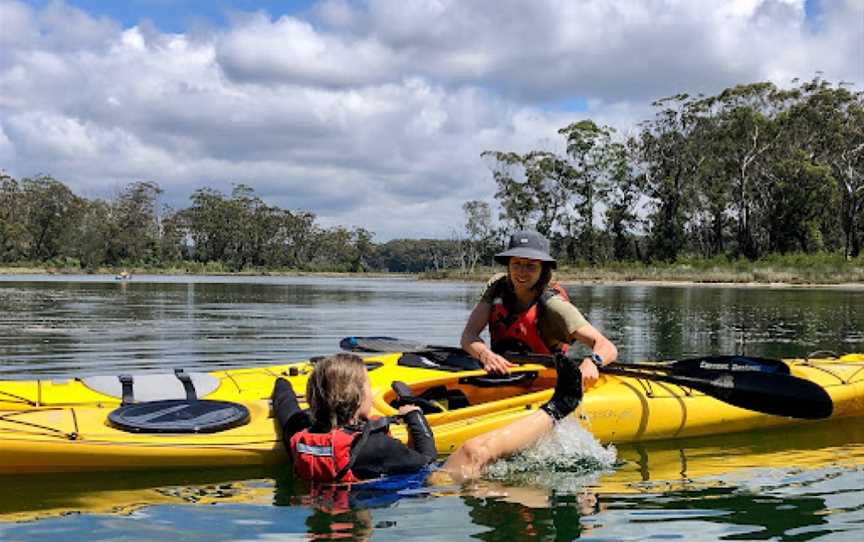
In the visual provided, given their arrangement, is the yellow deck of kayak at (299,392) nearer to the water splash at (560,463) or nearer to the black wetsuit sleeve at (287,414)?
the black wetsuit sleeve at (287,414)

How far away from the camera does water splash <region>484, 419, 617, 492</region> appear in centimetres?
445

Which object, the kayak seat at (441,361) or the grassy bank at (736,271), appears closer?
the kayak seat at (441,361)

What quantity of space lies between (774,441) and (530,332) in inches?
77.9

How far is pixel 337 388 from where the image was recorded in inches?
145

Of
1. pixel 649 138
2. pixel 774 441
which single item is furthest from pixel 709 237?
pixel 774 441

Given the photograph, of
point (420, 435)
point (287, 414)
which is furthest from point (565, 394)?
point (287, 414)

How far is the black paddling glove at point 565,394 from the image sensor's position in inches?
175

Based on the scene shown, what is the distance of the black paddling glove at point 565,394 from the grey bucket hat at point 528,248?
3.31 feet

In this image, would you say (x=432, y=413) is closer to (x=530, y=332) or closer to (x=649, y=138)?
(x=530, y=332)

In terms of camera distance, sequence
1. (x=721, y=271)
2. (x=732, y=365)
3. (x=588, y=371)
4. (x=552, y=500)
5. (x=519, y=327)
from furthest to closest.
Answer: (x=721, y=271) → (x=732, y=365) → (x=519, y=327) → (x=588, y=371) → (x=552, y=500)

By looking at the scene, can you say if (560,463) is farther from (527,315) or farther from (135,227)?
(135,227)

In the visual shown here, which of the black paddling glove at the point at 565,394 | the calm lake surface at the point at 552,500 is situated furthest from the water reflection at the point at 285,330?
the black paddling glove at the point at 565,394

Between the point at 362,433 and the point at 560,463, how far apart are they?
4.79 ft

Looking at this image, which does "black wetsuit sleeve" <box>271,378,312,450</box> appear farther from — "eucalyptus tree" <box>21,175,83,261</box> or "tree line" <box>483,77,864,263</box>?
"eucalyptus tree" <box>21,175,83,261</box>
